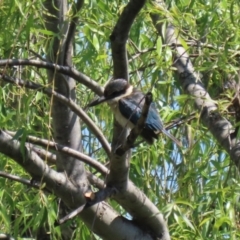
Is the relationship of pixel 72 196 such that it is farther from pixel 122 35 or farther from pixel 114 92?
pixel 122 35

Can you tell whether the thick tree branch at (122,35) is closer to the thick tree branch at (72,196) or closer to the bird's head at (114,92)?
the bird's head at (114,92)

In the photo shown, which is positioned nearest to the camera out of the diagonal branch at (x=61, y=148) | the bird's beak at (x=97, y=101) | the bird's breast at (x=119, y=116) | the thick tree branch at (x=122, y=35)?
the thick tree branch at (x=122, y=35)

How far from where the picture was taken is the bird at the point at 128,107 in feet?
13.1

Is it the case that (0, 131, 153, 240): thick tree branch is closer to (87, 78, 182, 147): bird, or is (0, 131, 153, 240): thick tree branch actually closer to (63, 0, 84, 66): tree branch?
(87, 78, 182, 147): bird

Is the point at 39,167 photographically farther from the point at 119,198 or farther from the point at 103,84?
the point at 103,84

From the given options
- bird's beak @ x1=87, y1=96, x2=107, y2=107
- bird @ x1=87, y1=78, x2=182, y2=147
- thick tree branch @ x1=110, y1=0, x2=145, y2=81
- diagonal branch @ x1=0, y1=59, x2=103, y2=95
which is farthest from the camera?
bird's beak @ x1=87, y1=96, x2=107, y2=107

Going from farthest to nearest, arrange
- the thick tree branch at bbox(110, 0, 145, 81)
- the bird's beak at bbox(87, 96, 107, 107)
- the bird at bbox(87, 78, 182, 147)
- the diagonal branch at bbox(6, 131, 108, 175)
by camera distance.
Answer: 1. the bird's beak at bbox(87, 96, 107, 107)
2. the bird at bbox(87, 78, 182, 147)
3. the diagonal branch at bbox(6, 131, 108, 175)
4. the thick tree branch at bbox(110, 0, 145, 81)

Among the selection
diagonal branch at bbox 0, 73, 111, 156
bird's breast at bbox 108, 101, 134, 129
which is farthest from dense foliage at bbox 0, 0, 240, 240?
bird's breast at bbox 108, 101, 134, 129

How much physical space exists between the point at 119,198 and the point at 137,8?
1.18 metres

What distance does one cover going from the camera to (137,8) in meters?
3.15

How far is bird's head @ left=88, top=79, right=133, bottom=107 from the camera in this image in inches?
160

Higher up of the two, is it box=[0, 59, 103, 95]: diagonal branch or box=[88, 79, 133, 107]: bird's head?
box=[88, 79, 133, 107]: bird's head

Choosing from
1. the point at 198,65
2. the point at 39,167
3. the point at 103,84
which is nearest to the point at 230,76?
the point at 198,65

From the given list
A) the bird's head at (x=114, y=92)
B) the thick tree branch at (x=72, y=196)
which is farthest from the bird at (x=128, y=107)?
the thick tree branch at (x=72, y=196)
